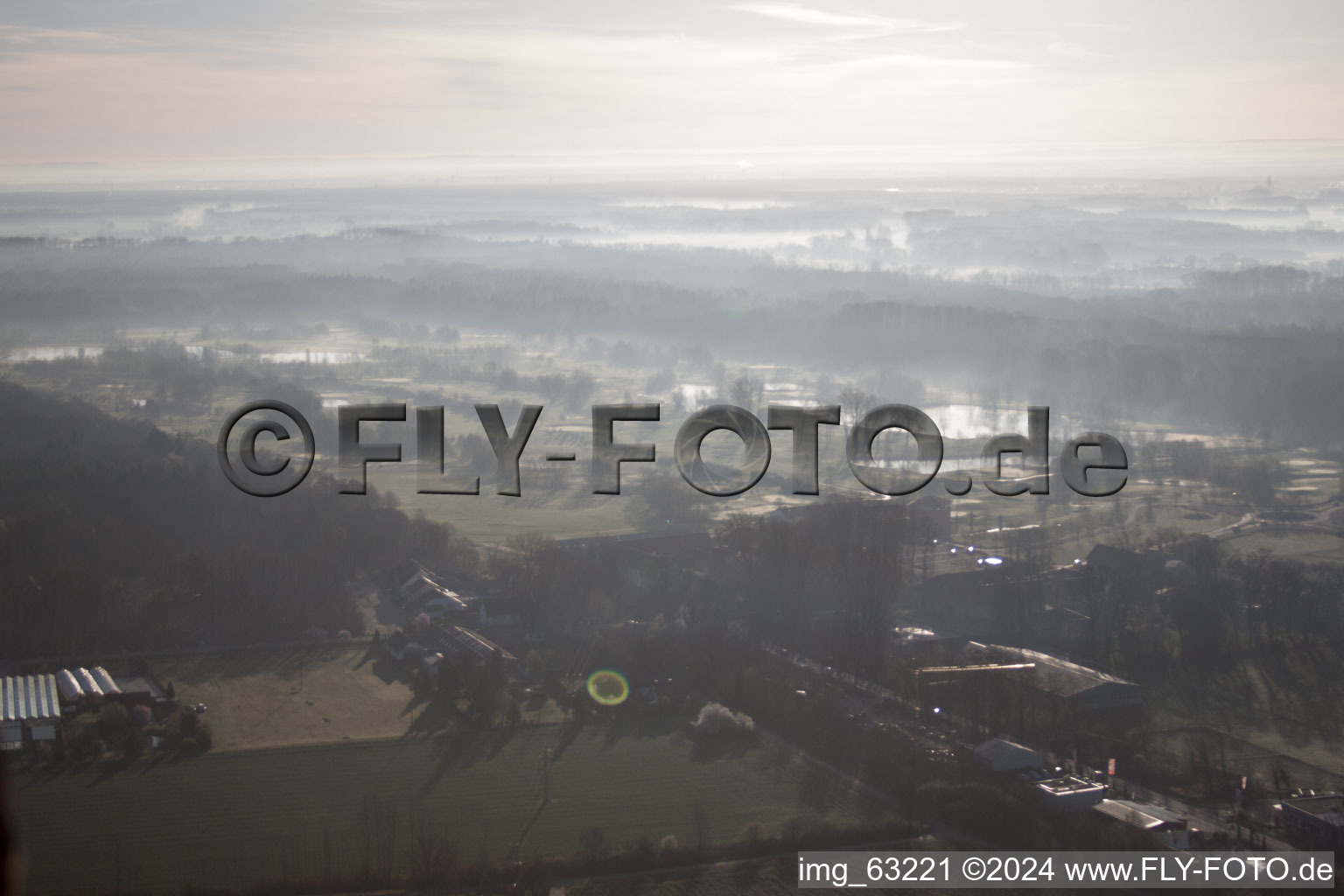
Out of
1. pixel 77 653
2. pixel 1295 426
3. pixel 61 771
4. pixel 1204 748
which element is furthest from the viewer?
pixel 1295 426

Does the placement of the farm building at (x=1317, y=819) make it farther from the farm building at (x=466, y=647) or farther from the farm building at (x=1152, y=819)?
the farm building at (x=466, y=647)

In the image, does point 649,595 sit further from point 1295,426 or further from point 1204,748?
point 1295,426

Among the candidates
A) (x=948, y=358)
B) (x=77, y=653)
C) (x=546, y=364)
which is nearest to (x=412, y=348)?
(x=546, y=364)

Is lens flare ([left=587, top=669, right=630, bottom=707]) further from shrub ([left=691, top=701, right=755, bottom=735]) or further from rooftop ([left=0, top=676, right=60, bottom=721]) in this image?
rooftop ([left=0, top=676, right=60, bottom=721])

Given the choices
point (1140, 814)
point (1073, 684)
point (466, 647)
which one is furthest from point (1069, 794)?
point (466, 647)

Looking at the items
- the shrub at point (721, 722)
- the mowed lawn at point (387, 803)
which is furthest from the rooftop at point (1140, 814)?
the shrub at point (721, 722)

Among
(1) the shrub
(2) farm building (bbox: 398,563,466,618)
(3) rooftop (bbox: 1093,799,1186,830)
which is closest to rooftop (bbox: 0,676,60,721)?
(2) farm building (bbox: 398,563,466,618)
